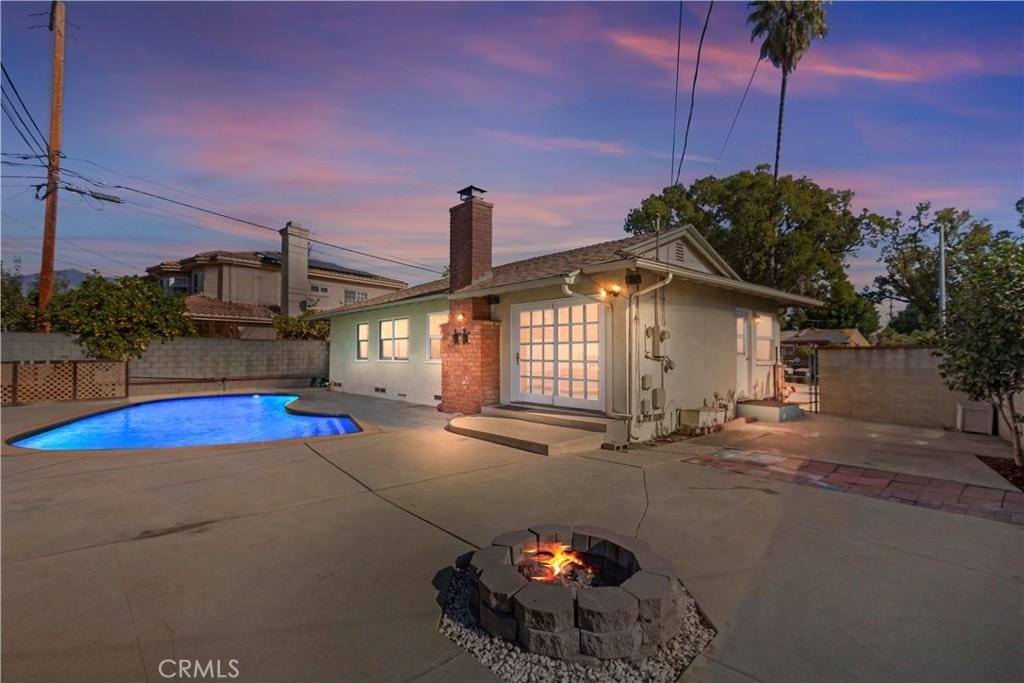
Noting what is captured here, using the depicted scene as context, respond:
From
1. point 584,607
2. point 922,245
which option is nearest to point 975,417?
Answer: point 584,607

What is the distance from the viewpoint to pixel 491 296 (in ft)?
31.6

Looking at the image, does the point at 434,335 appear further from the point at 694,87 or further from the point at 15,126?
the point at 15,126

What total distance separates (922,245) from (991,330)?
23.3m

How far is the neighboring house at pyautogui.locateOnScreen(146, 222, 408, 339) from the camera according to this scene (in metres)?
20.6

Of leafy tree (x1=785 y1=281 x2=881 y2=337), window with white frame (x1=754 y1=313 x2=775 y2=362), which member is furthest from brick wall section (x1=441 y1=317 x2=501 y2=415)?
leafy tree (x1=785 y1=281 x2=881 y2=337)

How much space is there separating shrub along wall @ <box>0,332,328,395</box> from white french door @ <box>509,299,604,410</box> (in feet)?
39.9

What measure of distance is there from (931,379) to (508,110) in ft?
34.1

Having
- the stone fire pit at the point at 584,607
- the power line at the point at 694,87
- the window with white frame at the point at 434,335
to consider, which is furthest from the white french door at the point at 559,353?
the stone fire pit at the point at 584,607

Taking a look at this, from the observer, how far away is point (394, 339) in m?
13.2

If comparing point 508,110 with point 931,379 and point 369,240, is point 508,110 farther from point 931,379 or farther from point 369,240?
point 369,240

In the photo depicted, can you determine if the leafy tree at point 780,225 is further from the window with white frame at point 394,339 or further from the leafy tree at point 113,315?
the leafy tree at point 113,315

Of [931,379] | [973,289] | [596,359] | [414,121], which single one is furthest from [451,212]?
[931,379]

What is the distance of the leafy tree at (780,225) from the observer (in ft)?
58.2

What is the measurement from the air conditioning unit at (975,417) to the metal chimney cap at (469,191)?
35.2 ft
